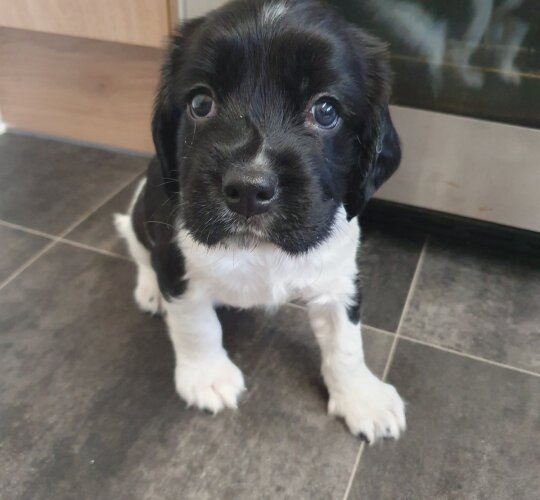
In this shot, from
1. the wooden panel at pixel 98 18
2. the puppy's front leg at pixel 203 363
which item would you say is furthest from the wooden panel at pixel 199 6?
the puppy's front leg at pixel 203 363

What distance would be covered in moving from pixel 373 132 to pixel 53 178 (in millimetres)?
1632

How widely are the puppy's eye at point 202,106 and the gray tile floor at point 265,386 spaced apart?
0.74m

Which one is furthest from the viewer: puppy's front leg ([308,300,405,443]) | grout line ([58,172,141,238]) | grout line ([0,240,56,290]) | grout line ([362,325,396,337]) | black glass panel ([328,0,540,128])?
grout line ([58,172,141,238])

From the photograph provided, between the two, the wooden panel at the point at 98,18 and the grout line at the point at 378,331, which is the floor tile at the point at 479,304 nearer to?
the grout line at the point at 378,331

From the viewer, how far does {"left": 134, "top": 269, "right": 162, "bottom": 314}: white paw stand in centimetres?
166

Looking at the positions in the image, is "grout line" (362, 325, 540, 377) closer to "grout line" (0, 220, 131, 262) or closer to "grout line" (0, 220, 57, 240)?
"grout line" (0, 220, 131, 262)

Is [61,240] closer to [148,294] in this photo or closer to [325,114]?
[148,294]

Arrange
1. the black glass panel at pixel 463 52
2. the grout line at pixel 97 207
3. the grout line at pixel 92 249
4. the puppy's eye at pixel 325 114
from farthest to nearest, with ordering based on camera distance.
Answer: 1. the grout line at pixel 97 207
2. the grout line at pixel 92 249
3. the black glass panel at pixel 463 52
4. the puppy's eye at pixel 325 114

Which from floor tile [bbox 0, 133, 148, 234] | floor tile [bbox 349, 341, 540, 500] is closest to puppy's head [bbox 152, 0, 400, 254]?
floor tile [bbox 349, 341, 540, 500]

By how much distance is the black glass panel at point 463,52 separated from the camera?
153 centimetres

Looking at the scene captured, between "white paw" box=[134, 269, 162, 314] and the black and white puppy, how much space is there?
28 cm

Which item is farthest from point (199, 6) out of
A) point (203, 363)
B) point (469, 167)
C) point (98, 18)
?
point (203, 363)

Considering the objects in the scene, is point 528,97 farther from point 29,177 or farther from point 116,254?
point 29,177

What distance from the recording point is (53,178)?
232 cm
